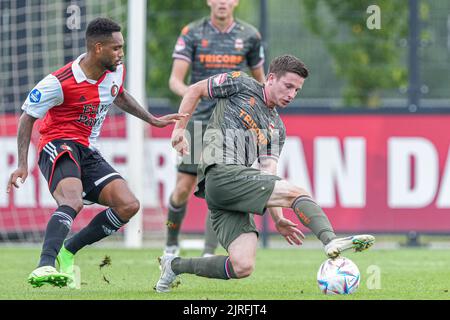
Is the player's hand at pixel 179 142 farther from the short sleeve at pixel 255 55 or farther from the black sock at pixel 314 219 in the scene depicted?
the short sleeve at pixel 255 55

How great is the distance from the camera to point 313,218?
717 cm

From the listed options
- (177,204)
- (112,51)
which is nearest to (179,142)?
(112,51)

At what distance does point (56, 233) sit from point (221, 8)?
3.81 metres

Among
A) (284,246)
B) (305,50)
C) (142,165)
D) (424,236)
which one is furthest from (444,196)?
(305,50)

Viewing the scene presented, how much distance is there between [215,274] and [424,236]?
6.77 metres

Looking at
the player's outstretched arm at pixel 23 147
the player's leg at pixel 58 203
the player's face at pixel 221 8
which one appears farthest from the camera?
the player's face at pixel 221 8

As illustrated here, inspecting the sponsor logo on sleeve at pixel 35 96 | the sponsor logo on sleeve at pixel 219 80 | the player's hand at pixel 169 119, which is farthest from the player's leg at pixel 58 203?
the sponsor logo on sleeve at pixel 219 80

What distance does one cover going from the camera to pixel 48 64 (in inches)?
550

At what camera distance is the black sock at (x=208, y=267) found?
7.53 m

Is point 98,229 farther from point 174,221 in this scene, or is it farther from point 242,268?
point 174,221

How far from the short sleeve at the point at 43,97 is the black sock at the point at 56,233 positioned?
0.73 meters


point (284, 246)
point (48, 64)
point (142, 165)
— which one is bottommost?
point (284, 246)

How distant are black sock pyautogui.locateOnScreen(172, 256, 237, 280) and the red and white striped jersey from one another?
4.37 feet
